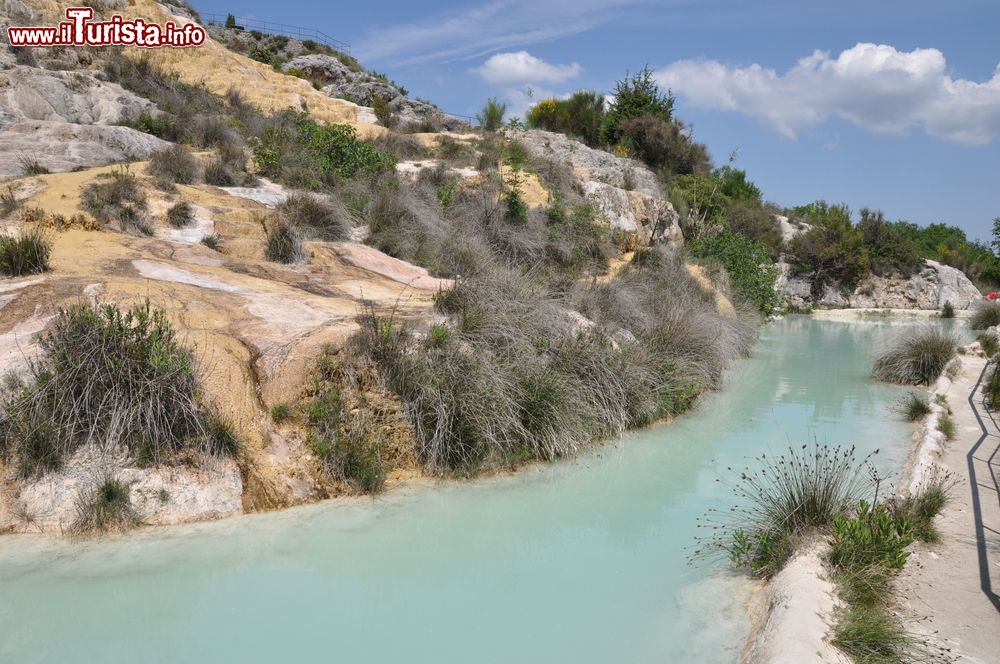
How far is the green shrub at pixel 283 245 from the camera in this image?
399 inches

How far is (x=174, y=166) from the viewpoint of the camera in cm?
1238

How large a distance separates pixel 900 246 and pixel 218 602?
3586cm

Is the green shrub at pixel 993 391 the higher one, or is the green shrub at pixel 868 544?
the green shrub at pixel 993 391

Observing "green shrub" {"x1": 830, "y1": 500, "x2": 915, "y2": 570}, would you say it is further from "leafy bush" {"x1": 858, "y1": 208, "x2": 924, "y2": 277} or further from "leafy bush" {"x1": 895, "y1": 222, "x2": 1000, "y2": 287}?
"leafy bush" {"x1": 895, "y1": 222, "x2": 1000, "y2": 287}

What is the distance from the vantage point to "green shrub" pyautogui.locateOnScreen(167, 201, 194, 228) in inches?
406

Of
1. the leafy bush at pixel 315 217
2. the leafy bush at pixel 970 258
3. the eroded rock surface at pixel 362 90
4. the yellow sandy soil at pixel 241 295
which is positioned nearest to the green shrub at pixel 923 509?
the yellow sandy soil at pixel 241 295

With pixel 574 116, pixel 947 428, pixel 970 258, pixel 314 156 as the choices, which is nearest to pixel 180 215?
pixel 314 156

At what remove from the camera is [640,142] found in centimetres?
2633

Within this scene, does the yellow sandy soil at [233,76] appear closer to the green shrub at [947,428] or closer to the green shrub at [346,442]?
the green shrub at [346,442]

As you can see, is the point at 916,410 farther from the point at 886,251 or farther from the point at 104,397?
the point at 886,251

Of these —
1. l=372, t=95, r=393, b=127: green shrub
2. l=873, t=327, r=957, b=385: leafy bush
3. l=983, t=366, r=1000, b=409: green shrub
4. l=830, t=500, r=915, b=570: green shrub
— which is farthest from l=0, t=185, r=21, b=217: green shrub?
l=873, t=327, r=957, b=385: leafy bush

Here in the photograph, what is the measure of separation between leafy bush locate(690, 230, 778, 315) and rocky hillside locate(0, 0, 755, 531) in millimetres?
1616

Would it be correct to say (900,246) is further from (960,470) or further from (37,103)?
(37,103)

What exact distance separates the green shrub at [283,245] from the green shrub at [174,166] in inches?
112
